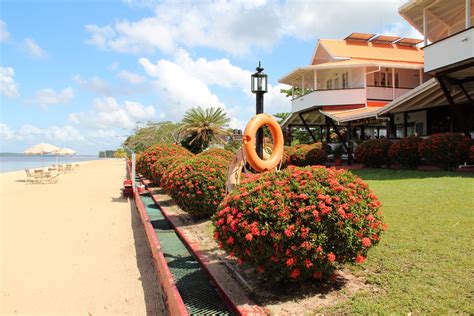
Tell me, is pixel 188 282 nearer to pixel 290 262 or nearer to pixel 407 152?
pixel 290 262

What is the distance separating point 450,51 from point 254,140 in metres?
9.62

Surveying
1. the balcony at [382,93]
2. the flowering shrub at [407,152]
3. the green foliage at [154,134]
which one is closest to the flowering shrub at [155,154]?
the flowering shrub at [407,152]

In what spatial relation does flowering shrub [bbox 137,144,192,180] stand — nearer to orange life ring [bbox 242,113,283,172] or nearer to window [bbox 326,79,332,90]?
orange life ring [bbox 242,113,283,172]

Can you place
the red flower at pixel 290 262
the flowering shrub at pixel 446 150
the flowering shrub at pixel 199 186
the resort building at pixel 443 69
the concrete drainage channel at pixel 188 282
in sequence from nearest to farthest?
the red flower at pixel 290 262
the concrete drainage channel at pixel 188 282
the flowering shrub at pixel 199 186
the flowering shrub at pixel 446 150
the resort building at pixel 443 69

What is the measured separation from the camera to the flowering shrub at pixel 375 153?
1407 cm

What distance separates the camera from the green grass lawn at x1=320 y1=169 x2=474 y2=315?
3661mm

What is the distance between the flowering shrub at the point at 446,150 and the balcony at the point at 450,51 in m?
2.49

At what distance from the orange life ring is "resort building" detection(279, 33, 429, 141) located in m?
12.8

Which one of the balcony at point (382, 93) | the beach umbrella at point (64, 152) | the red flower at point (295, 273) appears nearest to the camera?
the red flower at point (295, 273)

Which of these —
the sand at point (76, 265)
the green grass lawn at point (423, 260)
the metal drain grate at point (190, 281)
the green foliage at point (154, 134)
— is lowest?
the sand at point (76, 265)

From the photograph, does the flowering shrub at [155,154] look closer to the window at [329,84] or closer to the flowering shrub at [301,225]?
the flowering shrub at [301,225]

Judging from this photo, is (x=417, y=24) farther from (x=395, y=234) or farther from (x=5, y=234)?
(x=5, y=234)

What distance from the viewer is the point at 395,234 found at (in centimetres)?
554

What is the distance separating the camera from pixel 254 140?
5938 millimetres
